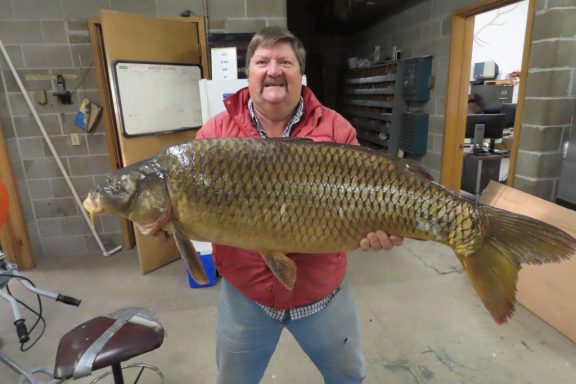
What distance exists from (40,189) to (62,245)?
59cm

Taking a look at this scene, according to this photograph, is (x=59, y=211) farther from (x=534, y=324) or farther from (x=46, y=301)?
(x=534, y=324)

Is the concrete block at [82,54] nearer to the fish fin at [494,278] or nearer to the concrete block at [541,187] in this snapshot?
the fish fin at [494,278]

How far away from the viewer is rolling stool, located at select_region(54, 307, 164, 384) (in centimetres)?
134

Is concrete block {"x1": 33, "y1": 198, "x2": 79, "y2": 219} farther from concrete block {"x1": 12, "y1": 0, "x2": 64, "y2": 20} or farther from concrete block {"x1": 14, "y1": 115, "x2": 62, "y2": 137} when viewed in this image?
concrete block {"x1": 12, "y1": 0, "x2": 64, "y2": 20}

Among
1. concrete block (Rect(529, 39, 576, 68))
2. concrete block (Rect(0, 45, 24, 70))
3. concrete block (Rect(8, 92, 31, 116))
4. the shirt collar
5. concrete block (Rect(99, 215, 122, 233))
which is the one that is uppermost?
concrete block (Rect(0, 45, 24, 70))

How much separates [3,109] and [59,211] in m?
1.02

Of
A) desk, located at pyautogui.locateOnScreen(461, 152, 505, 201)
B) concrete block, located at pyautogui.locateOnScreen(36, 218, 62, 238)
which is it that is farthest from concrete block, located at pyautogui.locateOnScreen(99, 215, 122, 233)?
desk, located at pyautogui.locateOnScreen(461, 152, 505, 201)

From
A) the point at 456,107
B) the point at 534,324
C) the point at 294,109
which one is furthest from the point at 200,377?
the point at 456,107

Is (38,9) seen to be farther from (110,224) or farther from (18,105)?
(110,224)

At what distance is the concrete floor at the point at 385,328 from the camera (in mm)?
2074

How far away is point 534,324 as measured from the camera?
8.04ft

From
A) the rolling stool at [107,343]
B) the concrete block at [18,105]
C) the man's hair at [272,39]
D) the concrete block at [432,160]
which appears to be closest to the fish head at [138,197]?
the man's hair at [272,39]

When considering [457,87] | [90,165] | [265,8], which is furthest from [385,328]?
[90,165]

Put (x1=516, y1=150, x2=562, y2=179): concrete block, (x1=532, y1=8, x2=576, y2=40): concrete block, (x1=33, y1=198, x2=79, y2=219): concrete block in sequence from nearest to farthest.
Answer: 1. (x1=532, y1=8, x2=576, y2=40): concrete block
2. (x1=516, y1=150, x2=562, y2=179): concrete block
3. (x1=33, y1=198, x2=79, y2=219): concrete block
